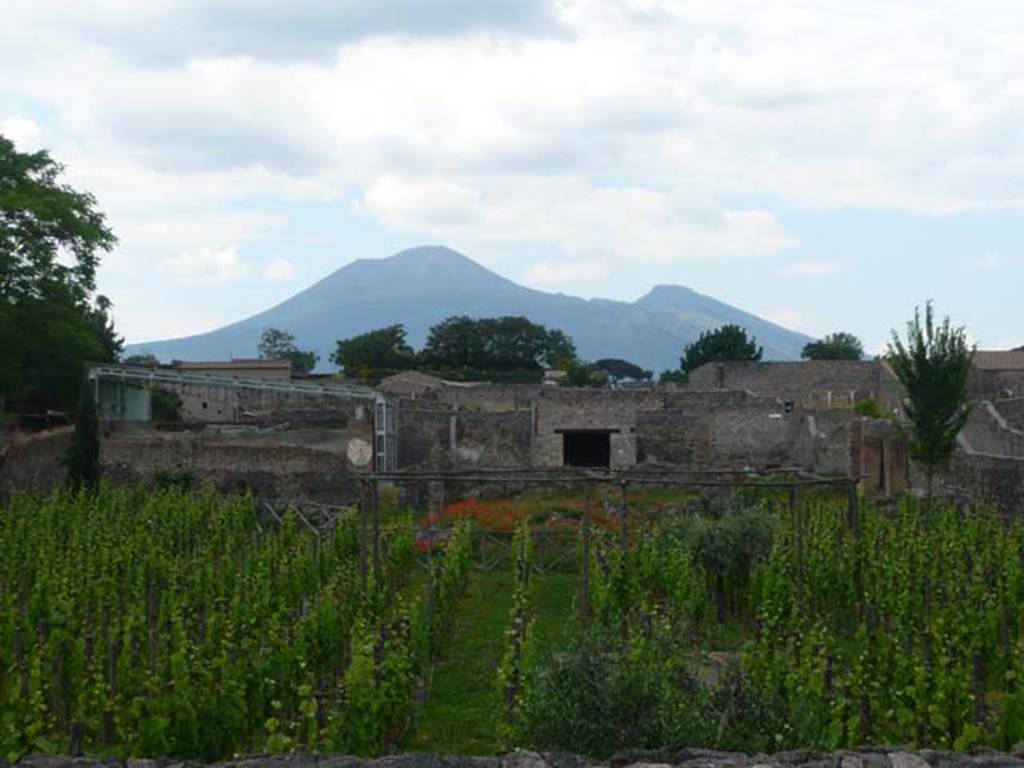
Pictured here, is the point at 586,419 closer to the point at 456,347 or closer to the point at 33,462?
the point at 33,462

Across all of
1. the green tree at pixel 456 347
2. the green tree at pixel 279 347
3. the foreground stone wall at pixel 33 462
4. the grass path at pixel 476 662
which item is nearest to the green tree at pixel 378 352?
the green tree at pixel 456 347

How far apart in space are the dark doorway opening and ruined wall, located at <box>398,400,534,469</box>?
78.3 inches

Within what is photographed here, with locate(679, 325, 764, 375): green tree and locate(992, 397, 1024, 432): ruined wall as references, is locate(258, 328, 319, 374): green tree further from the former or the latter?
locate(992, 397, 1024, 432): ruined wall

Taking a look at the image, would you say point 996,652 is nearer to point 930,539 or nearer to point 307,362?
point 930,539

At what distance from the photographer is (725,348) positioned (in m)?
80.0

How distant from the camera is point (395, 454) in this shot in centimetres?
3844

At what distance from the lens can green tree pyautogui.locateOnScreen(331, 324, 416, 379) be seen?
295 feet

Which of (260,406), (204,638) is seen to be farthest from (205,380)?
(204,638)

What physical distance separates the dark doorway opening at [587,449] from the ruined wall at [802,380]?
13129 mm

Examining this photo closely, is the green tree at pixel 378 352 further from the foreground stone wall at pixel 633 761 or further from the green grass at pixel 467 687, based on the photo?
the foreground stone wall at pixel 633 761

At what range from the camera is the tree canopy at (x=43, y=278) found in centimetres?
3422

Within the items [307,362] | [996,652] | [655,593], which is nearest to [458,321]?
[307,362]

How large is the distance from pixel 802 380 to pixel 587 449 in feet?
50.8

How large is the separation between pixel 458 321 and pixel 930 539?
263 ft
